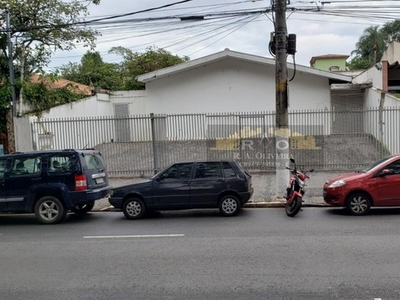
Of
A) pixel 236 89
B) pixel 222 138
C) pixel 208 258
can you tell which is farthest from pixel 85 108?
pixel 208 258

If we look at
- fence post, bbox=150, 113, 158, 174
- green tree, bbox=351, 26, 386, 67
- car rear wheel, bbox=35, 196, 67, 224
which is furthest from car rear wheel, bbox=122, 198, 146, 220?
green tree, bbox=351, 26, 386, 67

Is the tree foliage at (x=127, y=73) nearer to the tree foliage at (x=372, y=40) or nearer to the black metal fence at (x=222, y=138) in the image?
the black metal fence at (x=222, y=138)

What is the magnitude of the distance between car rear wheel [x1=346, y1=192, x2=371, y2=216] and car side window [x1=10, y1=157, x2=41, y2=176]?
7.33 metres

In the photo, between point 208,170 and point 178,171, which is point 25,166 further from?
point 208,170

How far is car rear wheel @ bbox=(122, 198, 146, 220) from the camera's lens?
30.3ft

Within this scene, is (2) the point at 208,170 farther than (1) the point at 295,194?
Yes

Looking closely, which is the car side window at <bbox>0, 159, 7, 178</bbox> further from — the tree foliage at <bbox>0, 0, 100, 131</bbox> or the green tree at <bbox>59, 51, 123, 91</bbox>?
the green tree at <bbox>59, 51, 123, 91</bbox>

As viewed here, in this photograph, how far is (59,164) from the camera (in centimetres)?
910

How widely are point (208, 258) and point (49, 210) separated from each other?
4908mm

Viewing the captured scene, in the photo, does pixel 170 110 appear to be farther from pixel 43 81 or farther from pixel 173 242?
pixel 173 242

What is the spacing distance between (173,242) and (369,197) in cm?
480

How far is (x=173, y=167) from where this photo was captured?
947 centimetres

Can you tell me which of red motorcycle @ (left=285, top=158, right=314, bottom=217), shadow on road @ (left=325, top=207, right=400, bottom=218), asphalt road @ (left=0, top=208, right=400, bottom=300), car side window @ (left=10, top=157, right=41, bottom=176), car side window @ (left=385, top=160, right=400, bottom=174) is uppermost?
car side window @ (left=10, top=157, right=41, bottom=176)

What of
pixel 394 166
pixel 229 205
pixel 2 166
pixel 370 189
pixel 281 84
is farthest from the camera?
pixel 281 84
